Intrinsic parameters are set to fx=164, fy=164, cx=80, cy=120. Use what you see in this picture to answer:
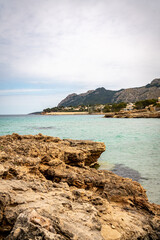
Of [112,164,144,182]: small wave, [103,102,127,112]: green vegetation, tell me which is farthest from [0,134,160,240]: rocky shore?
[103,102,127,112]: green vegetation

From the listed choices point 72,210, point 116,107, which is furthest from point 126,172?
point 116,107

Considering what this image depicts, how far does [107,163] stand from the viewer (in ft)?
35.0

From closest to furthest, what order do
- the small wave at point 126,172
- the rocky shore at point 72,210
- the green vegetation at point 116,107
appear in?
the rocky shore at point 72,210 → the small wave at point 126,172 → the green vegetation at point 116,107

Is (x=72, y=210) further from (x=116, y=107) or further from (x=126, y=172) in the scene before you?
(x=116, y=107)

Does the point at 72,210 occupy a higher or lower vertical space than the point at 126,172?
higher

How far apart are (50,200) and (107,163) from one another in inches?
328

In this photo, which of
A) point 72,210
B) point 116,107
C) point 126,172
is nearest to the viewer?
point 72,210

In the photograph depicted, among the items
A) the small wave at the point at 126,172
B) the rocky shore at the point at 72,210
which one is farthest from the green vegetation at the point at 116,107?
the rocky shore at the point at 72,210

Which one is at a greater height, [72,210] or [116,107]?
[116,107]

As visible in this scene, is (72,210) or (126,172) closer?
(72,210)

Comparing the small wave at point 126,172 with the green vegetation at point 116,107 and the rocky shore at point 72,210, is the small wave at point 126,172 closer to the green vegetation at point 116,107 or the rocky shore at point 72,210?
the rocky shore at point 72,210

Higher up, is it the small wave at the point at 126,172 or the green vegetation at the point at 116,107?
the green vegetation at the point at 116,107

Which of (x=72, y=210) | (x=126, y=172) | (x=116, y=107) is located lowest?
(x=126, y=172)

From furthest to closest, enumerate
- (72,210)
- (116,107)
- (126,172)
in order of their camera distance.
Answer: (116,107) → (126,172) → (72,210)
